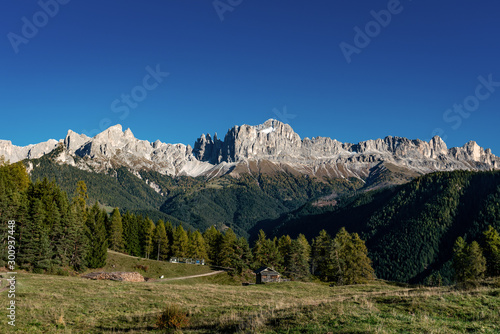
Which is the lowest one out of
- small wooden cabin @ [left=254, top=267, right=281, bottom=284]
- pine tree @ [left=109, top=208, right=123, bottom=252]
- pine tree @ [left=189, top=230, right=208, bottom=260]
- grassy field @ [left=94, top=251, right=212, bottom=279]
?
small wooden cabin @ [left=254, top=267, right=281, bottom=284]

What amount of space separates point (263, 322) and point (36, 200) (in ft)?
189

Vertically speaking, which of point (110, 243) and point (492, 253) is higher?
point (110, 243)

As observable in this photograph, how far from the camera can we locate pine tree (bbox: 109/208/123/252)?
9356 centimetres

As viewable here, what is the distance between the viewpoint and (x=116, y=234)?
3706 inches

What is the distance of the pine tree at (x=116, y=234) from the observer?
93562 millimetres

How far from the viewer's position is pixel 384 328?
1418 cm

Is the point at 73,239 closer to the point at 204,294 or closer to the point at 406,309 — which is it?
the point at 204,294

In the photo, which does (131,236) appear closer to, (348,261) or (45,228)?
(45,228)

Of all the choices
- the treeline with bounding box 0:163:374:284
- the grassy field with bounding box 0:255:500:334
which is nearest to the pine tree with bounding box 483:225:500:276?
the treeline with bounding box 0:163:374:284

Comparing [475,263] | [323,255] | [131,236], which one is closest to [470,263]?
[475,263]

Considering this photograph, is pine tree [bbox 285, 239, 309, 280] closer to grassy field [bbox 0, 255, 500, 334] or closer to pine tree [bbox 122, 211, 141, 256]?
pine tree [bbox 122, 211, 141, 256]

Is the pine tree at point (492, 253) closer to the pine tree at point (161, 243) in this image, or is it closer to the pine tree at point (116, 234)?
the pine tree at point (161, 243)

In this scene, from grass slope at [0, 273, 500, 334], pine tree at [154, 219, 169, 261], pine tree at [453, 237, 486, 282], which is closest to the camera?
grass slope at [0, 273, 500, 334]

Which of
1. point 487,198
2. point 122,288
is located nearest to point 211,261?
point 122,288
